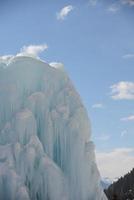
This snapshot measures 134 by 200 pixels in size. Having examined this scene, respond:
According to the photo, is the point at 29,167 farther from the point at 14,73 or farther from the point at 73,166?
the point at 14,73

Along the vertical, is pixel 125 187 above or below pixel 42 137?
above

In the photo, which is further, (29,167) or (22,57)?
(22,57)

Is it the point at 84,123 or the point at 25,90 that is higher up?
the point at 25,90

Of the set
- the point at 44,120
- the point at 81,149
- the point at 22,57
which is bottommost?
the point at 81,149

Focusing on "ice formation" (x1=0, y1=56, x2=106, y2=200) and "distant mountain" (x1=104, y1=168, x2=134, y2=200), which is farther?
"distant mountain" (x1=104, y1=168, x2=134, y2=200)

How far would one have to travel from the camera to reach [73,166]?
31172mm

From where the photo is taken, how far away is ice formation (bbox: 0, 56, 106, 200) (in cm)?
2989

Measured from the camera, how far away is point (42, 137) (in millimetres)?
31875

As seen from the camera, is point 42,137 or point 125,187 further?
point 125,187

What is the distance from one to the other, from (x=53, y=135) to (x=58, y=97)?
8.10 feet

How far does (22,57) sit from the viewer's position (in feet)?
110

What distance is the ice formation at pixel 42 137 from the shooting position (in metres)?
29.9

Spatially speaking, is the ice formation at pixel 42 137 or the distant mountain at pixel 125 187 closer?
the ice formation at pixel 42 137

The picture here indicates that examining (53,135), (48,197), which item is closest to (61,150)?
(53,135)
